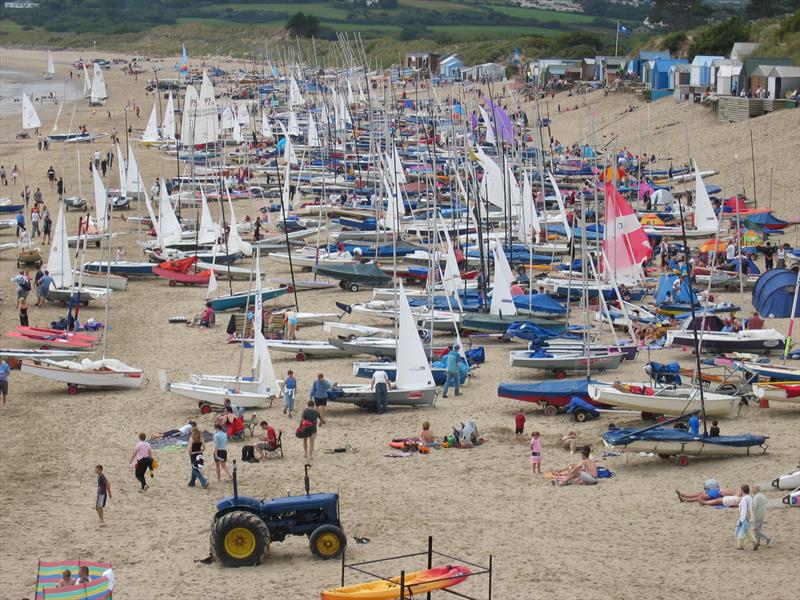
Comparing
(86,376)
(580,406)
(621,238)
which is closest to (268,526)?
(580,406)

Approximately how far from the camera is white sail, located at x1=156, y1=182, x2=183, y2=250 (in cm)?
4244

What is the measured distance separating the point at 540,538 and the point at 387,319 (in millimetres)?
15769

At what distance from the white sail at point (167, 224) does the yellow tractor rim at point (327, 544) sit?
26.7 meters

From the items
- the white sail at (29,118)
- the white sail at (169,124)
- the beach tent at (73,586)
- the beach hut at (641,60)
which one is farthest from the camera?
the beach hut at (641,60)

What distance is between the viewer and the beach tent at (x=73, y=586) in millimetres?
14719

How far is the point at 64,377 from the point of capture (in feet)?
88.0

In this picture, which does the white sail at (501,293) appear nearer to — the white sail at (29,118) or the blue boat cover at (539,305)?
the blue boat cover at (539,305)

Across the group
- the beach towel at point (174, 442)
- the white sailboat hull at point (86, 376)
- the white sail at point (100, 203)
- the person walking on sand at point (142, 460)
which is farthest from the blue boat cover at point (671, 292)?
the white sail at point (100, 203)

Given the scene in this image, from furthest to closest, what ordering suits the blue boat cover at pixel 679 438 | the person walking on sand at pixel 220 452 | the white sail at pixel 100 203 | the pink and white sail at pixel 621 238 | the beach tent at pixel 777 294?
the white sail at pixel 100 203
the pink and white sail at pixel 621 238
the beach tent at pixel 777 294
the person walking on sand at pixel 220 452
the blue boat cover at pixel 679 438

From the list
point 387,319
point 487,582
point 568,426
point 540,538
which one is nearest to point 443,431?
point 568,426

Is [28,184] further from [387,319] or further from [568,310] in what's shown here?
[568,310]

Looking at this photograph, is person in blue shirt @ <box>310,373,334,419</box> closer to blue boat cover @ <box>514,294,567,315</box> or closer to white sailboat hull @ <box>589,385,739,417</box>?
white sailboat hull @ <box>589,385,739,417</box>

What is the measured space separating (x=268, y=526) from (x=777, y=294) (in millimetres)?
17325

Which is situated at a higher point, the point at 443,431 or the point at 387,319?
the point at 387,319
